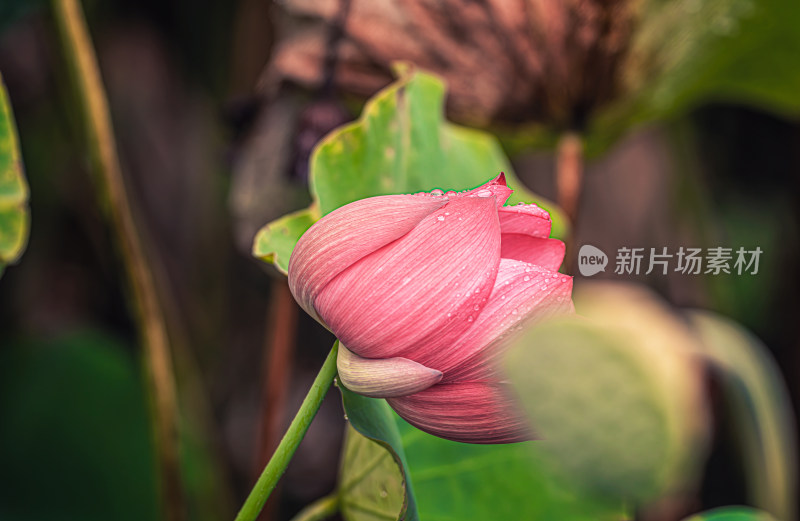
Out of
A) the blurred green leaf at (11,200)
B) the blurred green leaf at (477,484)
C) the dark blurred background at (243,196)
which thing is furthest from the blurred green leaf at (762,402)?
the blurred green leaf at (11,200)

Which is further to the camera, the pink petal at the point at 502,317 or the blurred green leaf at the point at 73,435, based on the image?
the blurred green leaf at the point at 73,435

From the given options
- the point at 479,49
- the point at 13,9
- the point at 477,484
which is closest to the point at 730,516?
the point at 477,484

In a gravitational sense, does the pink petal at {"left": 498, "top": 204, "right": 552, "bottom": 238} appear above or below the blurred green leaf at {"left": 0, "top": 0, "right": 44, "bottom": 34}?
below

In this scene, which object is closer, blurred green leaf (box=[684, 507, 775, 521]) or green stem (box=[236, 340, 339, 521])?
green stem (box=[236, 340, 339, 521])

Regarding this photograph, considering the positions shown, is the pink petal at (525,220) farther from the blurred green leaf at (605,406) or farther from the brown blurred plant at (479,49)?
the brown blurred plant at (479,49)

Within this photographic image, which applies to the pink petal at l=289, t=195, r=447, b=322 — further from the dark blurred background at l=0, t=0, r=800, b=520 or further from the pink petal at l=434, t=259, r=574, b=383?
the dark blurred background at l=0, t=0, r=800, b=520

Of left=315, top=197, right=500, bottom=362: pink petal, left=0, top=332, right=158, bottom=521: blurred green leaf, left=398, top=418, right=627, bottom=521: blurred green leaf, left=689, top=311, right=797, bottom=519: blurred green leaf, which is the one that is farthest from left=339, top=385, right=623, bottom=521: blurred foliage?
left=0, top=332, right=158, bottom=521: blurred green leaf
